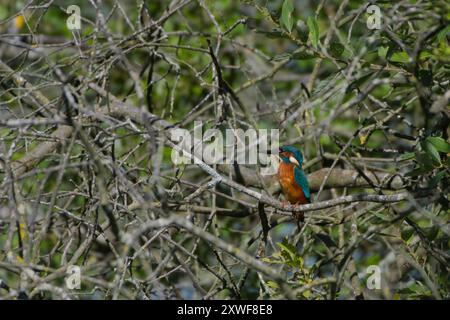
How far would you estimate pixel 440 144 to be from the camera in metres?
2.94

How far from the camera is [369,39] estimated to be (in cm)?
259

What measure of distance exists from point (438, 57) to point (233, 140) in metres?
1.38

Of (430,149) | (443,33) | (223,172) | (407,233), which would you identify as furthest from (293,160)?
(443,33)

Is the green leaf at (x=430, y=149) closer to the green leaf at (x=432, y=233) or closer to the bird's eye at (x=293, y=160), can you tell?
the green leaf at (x=432, y=233)

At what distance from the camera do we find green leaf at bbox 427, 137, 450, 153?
294 centimetres

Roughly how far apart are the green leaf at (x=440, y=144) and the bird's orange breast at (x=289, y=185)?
1.19 m

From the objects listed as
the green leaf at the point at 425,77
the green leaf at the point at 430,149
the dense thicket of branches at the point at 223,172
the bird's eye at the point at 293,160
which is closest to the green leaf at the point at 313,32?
the dense thicket of branches at the point at 223,172

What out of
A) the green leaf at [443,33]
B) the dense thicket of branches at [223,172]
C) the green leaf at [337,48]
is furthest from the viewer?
the green leaf at [337,48]

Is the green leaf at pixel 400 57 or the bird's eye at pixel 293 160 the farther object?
the bird's eye at pixel 293 160

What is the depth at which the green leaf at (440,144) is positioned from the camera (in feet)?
9.63

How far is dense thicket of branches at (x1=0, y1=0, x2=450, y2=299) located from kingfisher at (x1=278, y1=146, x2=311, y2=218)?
2.8 inches
